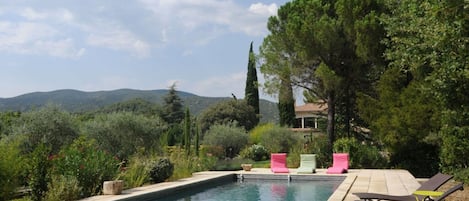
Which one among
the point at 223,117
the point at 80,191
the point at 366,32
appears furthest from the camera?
the point at 223,117

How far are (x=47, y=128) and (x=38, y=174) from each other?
766 centimetres

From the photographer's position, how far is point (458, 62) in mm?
8195

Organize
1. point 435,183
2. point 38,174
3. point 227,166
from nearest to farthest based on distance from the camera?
point 435,183 → point 38,174 → point 227,166

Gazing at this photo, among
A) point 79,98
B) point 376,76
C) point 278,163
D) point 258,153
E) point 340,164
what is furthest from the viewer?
point 79,98

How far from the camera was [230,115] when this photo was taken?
4447 centimetres

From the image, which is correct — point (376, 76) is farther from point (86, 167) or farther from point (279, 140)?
point (86, 167)

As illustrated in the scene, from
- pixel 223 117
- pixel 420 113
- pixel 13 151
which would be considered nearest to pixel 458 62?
pixel 420 113

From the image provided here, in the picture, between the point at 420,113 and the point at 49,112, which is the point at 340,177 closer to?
the point at 420,113

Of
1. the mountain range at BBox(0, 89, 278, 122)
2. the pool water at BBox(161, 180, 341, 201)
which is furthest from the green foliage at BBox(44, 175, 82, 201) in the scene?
the mountain range at BBox(0, 89, 278, 122)

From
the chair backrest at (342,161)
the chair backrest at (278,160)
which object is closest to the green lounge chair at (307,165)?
the chair backrest at (342,161)

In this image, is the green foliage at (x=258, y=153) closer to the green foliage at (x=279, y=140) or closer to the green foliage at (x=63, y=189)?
the green foliage at (x=279, y=140)

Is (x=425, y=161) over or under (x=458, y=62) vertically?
under

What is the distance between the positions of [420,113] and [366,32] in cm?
435

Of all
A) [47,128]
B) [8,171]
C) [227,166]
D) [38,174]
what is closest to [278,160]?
[227,166]
